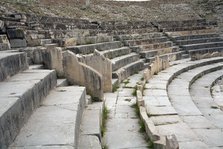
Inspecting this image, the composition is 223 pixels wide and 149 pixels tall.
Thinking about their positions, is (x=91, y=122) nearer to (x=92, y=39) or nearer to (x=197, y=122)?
(x=197, y=122)

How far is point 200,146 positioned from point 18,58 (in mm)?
2971

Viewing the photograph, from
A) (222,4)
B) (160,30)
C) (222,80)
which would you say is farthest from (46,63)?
(222,4)

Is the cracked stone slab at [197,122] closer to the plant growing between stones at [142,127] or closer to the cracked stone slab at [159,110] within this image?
the cracked stone slab at [159,110]

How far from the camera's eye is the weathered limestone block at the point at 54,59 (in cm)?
577

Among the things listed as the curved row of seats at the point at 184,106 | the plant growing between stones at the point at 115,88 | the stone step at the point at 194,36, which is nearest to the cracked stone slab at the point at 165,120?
the curved row of seats at the point at 184,106

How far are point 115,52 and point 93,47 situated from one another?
4.20 feet

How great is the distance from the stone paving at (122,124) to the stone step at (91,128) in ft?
0.91

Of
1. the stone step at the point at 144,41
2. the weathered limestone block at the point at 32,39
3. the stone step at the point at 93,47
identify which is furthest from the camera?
the stone step at the point at 144,41

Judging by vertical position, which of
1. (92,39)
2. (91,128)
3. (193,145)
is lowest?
(193,145)

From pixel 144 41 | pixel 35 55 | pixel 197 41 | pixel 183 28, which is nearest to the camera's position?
pixel 35 55

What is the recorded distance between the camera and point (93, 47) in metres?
9.22

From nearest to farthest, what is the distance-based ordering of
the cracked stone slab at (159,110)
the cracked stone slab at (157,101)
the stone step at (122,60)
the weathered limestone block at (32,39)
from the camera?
the cracked stone slab at (159,110)
the cracked stone slab at (157,101)
the weathered limestone block at (32,39)
the stone step at (122,60)

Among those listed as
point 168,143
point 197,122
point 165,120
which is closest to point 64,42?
point 165,120

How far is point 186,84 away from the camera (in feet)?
28.3
